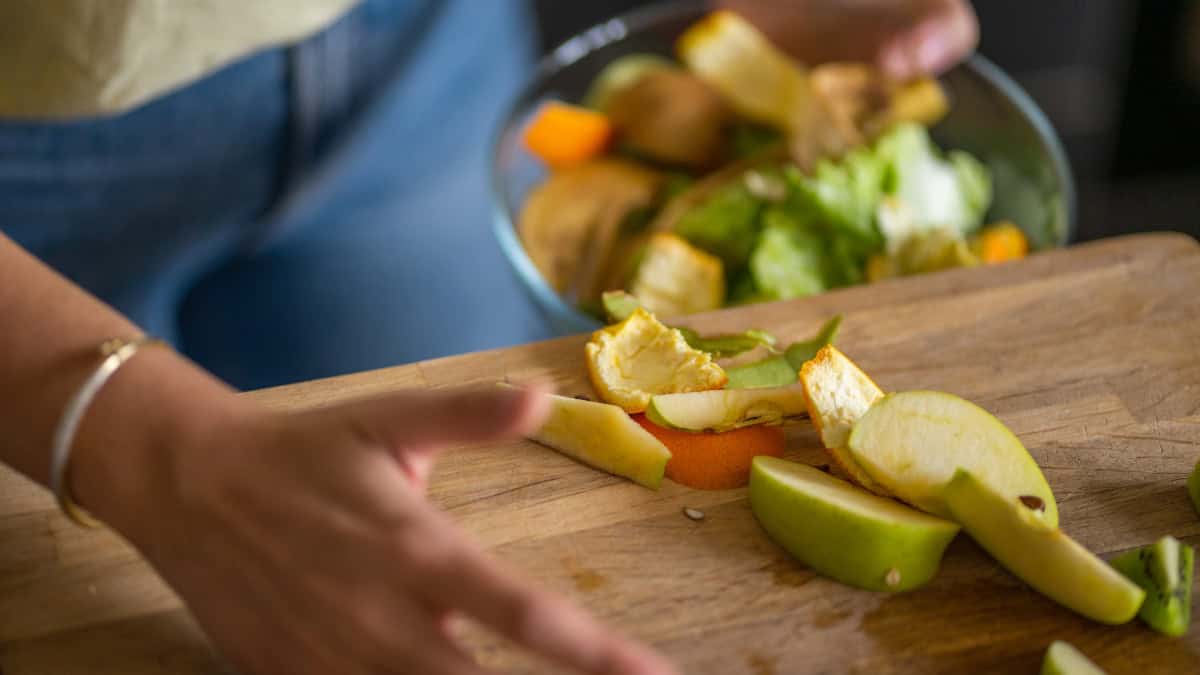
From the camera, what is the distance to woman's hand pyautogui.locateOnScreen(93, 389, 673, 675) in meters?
0.58

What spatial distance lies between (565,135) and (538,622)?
36.3 inches

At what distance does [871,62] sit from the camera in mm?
1420

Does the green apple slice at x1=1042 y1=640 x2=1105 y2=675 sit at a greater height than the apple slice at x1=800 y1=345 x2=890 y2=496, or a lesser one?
lesser

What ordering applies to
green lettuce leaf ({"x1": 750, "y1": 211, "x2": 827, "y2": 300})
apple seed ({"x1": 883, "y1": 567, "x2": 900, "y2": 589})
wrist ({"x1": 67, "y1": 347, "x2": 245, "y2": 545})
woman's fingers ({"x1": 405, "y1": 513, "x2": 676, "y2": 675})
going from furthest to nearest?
green lettuce leaf ({"x1": 750, "y1": 211, "x2": 827, "y2": 300}) → apple seed ({"x1": 883, "y1": 567, "x2": 900, "y2": 589}) → wrist ({"x1": 67, "y1": 347, "x2": 245, "y2": 545}) → woman's fingers ({"x1": 405, "y1": 513, "x2": 676, "y2": 675})

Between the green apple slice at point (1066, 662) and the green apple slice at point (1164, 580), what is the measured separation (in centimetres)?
6

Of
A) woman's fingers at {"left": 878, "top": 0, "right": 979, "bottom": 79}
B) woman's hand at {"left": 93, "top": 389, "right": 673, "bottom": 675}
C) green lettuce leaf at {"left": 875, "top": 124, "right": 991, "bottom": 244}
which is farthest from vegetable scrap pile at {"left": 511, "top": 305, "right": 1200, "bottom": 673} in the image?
woman's fingers at {"left": 878, "top": 0, "right": 979, "bottom": 79}

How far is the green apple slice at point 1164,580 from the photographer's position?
76 centimetres

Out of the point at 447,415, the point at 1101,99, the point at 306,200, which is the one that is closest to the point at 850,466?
the point at 447,415

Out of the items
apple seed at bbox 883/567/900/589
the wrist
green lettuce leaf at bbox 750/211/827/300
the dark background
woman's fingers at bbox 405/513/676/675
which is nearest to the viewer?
woman's fingers at bbox 405/513/676/675

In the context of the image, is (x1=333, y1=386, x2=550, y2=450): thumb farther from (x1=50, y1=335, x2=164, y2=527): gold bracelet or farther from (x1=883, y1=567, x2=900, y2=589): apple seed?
(x1=883, y1=567, x2=900, y2=589): apple seed

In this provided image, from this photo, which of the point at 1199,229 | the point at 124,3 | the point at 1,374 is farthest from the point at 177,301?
the point at 1199,229

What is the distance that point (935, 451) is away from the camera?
805 millimetres

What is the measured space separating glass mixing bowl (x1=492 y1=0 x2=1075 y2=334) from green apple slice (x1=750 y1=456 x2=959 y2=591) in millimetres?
408

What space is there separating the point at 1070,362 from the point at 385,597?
62 centimetres
